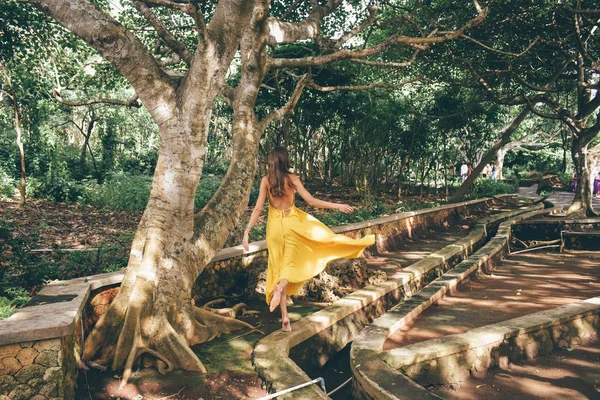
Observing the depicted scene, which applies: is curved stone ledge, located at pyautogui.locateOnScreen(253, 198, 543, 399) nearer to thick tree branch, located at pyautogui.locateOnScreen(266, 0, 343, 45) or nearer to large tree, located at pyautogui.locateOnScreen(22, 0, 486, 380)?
large tree, located at pyautogui.locateOnScreen(22, 0, 486, 380)

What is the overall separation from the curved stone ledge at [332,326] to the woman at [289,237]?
36cm

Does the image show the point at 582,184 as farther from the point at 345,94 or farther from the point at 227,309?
the point at 227,309

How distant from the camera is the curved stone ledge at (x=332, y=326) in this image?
12.8 ft

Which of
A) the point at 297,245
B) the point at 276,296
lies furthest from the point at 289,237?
the point at 276,296

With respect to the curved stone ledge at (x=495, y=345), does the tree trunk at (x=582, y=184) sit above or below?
above

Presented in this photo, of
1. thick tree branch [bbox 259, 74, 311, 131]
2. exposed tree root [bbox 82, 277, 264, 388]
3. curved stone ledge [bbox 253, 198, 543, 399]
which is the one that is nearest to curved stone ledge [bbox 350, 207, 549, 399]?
curved stone ledge [bbox 253, 198, 543, 399]

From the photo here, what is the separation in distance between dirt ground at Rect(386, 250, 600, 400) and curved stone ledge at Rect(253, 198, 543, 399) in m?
0.72

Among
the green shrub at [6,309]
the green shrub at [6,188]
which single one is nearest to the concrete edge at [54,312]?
the green shrub at [6,309]

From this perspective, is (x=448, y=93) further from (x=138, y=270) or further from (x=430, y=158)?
(x=138, y=270)

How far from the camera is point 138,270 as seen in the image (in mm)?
4621

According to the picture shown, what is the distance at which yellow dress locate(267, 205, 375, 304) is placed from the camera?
5.09 meters

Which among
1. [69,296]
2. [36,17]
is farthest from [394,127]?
[69,296]

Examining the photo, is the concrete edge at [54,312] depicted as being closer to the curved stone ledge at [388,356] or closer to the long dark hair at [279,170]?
the long dark hair at [279,170]

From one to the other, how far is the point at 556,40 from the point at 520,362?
10.8 m
